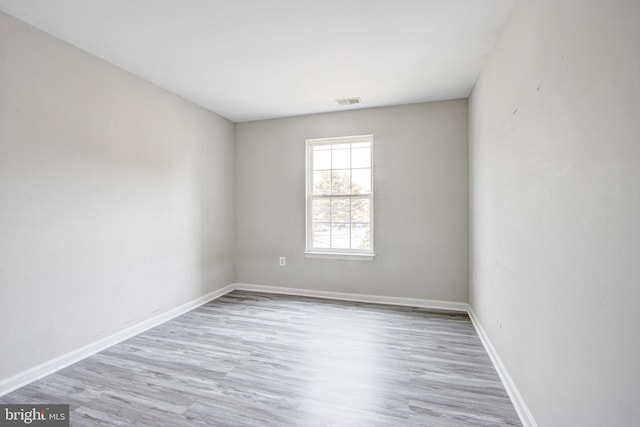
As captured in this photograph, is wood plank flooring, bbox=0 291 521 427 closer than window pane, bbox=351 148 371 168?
Yes

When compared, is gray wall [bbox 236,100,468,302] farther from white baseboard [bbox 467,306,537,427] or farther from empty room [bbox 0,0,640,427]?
white baseboard [bbox 467,306,537,427]

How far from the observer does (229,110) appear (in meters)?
3.94

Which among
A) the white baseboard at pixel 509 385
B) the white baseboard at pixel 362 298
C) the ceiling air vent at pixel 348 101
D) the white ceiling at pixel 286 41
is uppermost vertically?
the ceiling air vent at pixel 348 101

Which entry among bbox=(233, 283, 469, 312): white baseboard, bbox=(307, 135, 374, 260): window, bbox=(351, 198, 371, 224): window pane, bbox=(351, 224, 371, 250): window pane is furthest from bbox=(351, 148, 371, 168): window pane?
bbox=(233, 283, 469, 312): white baseboard

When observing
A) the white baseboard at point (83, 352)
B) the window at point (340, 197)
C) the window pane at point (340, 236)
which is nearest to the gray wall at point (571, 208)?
the window at point (340, 197)

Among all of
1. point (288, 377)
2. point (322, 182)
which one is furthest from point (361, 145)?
point (288, 377)

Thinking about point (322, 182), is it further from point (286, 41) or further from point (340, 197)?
point (286, 41)

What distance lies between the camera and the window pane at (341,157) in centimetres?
408

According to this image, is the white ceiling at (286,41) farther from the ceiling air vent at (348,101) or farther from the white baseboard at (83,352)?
the white baseboard at (83,352)

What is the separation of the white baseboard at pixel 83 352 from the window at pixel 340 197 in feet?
5.88

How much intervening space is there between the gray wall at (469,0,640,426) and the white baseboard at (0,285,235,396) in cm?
314

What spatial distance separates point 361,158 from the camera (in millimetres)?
4012

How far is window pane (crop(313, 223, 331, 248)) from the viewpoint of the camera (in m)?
4.16

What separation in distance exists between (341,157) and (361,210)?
2.55ft
